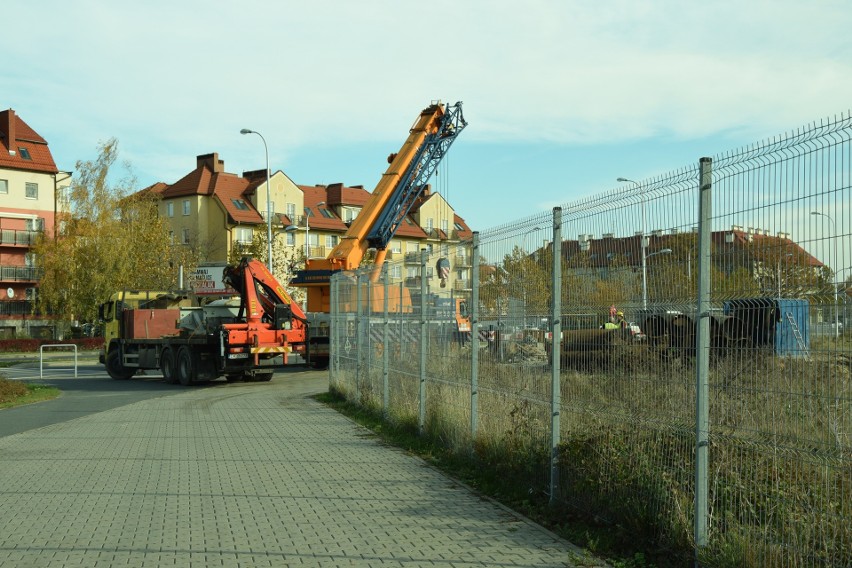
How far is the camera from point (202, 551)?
22.0ft

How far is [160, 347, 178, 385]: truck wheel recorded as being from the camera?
26578mm

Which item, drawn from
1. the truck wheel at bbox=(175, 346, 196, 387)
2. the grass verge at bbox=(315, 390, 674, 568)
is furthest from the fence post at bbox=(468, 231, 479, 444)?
the truck wheel at bbox=(175, 346, 196, 387)

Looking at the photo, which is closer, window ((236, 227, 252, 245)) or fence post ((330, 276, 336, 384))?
fence post ((330, 276, 336, 384))

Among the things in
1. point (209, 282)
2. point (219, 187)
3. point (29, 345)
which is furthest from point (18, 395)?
point (219, 187)

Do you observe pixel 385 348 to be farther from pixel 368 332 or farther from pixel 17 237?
pixel 17 237

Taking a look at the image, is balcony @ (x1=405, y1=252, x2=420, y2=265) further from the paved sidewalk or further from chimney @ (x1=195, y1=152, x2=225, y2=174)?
chimney @ (x1=195, y1=152, x2=225, y2=174)

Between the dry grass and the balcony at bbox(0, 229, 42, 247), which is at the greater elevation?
the balcony at bbox(0, 229, 42, 247)

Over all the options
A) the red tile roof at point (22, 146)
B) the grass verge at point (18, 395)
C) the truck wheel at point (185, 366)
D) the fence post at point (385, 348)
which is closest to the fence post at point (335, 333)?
the fence post at point (385, 348)

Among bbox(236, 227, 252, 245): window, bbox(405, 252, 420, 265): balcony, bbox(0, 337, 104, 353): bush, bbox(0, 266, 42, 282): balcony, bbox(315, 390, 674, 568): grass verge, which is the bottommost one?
bbox(0, 337, 104, 353): bush

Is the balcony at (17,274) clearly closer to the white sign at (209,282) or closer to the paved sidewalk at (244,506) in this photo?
the white sign at (209,282)

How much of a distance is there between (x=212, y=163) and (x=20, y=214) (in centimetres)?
1895

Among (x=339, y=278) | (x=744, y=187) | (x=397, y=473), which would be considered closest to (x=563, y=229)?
(x=744, y=187)

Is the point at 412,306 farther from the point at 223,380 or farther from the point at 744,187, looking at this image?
the point at 223,380

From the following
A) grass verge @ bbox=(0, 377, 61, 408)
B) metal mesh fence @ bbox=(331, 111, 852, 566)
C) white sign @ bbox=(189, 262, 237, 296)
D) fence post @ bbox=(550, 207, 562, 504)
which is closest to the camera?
metal mesh fence @ bbox=(331, 111, 852, 566)
